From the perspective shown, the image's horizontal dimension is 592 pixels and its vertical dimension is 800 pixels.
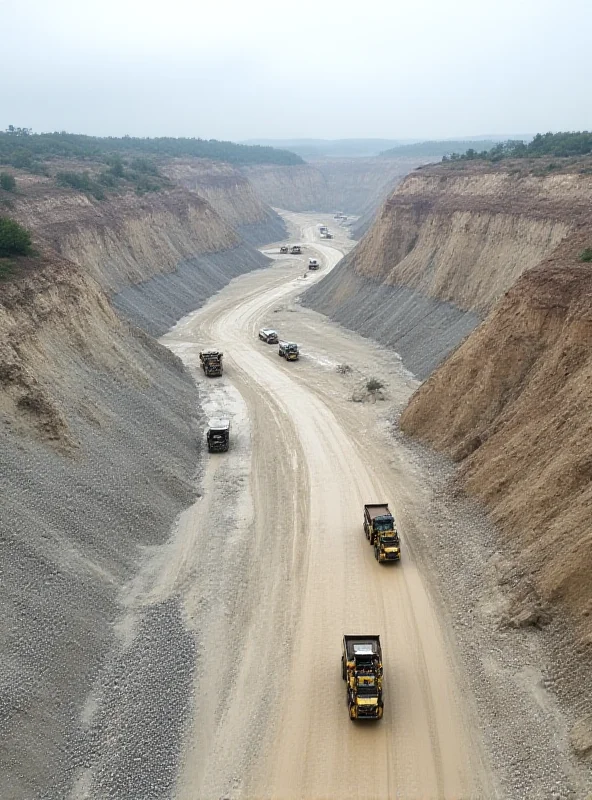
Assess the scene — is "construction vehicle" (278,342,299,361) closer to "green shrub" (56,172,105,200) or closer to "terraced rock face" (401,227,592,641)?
"terraced rock face" (401,227,592,641)

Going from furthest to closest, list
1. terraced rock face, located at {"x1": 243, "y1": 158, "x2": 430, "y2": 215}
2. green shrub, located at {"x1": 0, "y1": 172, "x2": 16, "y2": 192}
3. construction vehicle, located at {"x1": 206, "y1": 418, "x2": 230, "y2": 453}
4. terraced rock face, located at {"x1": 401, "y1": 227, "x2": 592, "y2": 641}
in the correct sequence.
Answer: terraced rock face, located at {"x1": 243, "y1": 158, "x2": 430, "y2": 215}, green shrub, located at {"x1": 0, "y1": 172, "x2": 16, "y2": 192}, construction vehicle, located at {"x1": 206, "y1": 418, "x2": 230, "y2": 453}, terraced rock face, located at {"x1": 401, "y1": 227, "x2": 592, "y2": 641}

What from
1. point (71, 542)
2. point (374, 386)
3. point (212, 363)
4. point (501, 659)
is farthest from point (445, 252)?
point (71, 542)

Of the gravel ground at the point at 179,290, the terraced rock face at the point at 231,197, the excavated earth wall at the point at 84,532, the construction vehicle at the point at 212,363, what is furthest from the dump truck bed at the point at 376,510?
the terraced rock face at the point at 231,197

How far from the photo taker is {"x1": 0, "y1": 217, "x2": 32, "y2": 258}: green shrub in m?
29.0

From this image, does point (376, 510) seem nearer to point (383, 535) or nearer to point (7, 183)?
point (383, 535)

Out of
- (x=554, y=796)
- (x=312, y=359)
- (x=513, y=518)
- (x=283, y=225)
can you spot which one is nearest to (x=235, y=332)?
(x=312, y=359)

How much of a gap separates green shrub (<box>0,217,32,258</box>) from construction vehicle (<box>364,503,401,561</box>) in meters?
21.3

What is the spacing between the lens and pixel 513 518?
65.6 feet

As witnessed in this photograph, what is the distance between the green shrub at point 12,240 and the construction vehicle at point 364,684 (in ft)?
82.2

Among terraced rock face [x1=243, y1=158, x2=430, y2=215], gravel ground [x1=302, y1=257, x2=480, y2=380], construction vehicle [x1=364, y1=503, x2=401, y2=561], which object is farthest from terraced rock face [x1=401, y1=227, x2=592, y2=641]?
terraced rock face [x1=243, y1=158, x2=430, y2=215]

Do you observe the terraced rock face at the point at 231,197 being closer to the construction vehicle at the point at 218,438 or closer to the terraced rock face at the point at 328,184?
the terraced rock face at the point at 328,184

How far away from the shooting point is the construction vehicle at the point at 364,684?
13.7 m

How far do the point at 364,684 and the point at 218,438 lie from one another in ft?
51.5

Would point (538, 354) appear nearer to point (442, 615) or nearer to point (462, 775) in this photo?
point (442, 615)
